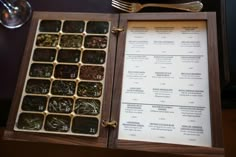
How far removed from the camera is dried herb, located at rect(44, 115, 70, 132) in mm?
498

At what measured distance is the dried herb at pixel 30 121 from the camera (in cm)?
51

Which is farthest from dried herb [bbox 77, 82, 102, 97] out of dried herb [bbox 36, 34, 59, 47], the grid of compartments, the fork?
the fork

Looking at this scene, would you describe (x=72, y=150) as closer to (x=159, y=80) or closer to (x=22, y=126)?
(x=22, y=126)

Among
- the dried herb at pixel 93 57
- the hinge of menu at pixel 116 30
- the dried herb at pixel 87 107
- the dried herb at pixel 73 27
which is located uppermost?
the dried herb at pixel 73 27

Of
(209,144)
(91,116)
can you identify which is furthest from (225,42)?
(91,116)

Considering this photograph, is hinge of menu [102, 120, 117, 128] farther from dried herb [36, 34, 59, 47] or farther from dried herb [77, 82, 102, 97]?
dried herb [36, 34, 59, 47]

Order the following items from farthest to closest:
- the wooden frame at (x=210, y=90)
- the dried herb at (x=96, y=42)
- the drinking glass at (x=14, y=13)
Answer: the drinking glass at (x=14, y=13) → the dried herb at (x=96, y=42) → the wooden frame at (x=210, y=90)

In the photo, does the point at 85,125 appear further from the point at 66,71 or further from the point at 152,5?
the point at 152,5

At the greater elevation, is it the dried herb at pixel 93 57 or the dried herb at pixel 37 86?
the dried herb at pixel 93 57

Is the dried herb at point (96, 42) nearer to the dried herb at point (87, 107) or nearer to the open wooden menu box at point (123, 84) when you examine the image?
the open wooden menu box at point (123, 84)

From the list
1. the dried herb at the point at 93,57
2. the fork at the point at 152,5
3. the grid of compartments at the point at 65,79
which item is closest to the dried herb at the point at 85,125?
the grid of compartments at the point at 65,79

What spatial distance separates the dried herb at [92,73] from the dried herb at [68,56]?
3 cm

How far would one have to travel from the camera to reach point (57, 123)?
1.65 ft

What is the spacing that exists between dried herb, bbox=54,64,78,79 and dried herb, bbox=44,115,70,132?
91 millimetres
